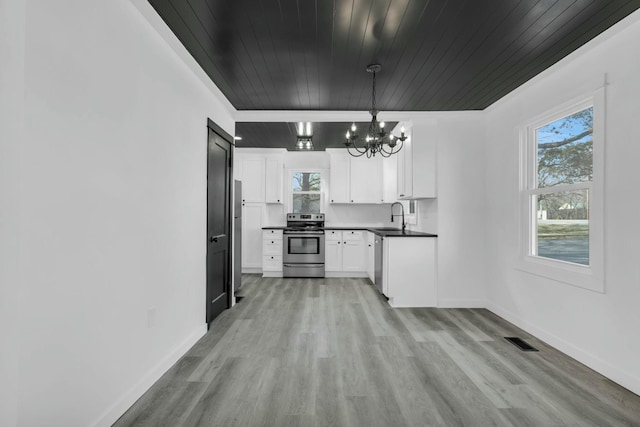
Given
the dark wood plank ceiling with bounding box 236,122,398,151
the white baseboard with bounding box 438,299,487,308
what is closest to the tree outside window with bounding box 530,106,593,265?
the white baseboard with bounding box 438,299,487,308

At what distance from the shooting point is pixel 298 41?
239 centimetres

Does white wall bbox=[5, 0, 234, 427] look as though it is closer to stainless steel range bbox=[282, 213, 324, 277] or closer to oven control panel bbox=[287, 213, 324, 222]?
stainless steel range bbox=[282, 213, 324, 277]

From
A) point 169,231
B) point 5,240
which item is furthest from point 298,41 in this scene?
point 5,240

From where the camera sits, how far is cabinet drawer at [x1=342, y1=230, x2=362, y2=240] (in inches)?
232

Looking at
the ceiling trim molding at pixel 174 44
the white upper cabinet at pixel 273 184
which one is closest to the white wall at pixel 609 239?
the ceiling trim molding at pixel 174 44

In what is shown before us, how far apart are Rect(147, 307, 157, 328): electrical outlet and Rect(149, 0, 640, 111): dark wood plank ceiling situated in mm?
1942

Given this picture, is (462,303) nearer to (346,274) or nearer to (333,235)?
(346,274)

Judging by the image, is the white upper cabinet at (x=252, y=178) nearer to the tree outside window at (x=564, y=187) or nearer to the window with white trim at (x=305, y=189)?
the window with white trim at (x=305, y=189)

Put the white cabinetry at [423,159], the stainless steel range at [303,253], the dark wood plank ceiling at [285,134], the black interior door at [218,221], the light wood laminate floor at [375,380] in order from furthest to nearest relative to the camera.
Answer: the stainless steel range at [303,253], the dark wood plank ceiling at [285,134], the white cabinetry at [423,159], the black interior door at [218,221], the light wood laminate floor at [375,380]

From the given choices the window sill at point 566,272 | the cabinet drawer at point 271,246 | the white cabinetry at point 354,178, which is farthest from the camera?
the white cabinetry at point 354,178

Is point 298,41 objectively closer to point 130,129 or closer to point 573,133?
point 130,129

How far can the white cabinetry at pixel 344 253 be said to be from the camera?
5.86 m

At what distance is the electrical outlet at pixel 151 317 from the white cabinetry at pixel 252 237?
3997 mm

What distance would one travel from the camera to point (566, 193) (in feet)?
9.24
